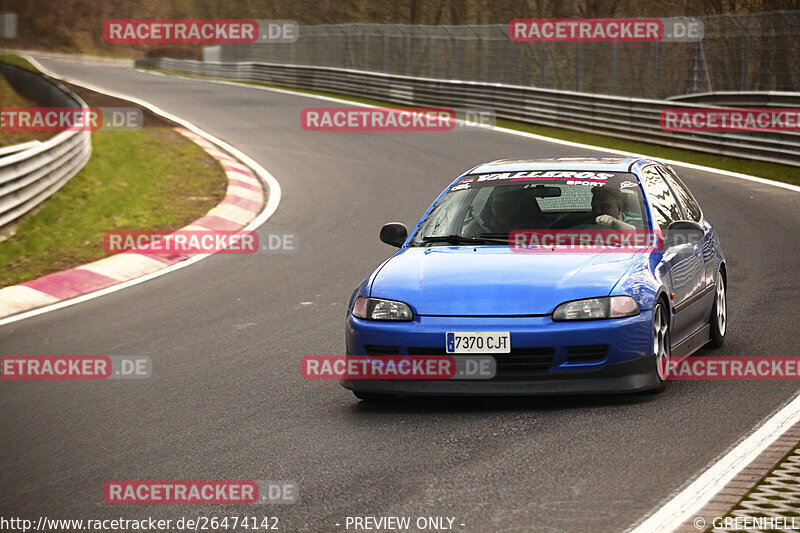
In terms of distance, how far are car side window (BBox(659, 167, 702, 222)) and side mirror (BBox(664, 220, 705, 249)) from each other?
3.26 ft

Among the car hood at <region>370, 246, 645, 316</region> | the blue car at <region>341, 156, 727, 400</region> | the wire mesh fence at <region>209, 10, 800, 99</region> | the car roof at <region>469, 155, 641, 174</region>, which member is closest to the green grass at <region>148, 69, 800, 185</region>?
the wire mesh fence at <region>209, 10, 800, 99</region>

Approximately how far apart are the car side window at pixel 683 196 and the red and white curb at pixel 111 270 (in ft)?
20.7

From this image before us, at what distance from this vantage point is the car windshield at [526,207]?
764cm

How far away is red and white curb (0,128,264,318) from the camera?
11.6 m

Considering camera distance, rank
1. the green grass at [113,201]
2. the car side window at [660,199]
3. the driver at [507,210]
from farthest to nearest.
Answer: the green grass at [113,201] → the car side window at [660,199] → the driver at [507,210]

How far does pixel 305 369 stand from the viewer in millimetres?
8008

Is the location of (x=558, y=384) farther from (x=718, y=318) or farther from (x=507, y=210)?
(x=718, y=318)

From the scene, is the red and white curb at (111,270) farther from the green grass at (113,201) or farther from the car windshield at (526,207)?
the car windshield at (526,207)

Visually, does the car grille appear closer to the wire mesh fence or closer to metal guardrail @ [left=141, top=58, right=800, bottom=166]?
metal guardrail @ [left=141, top=58, right=800, bottom=166]

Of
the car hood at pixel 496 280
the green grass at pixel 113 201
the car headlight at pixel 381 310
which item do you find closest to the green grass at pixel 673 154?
the green grass at pixel 113 201

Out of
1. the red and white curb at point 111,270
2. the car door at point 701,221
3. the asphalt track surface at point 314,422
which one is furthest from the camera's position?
the red and white curb at point 111,270

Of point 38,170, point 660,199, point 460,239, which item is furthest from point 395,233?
point 38,170

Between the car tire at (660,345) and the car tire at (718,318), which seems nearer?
the car tire at (660,345)

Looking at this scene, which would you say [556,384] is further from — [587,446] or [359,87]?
[359,87]
